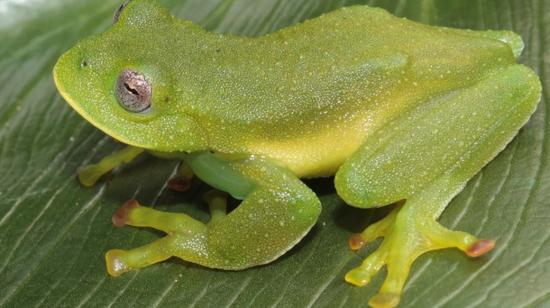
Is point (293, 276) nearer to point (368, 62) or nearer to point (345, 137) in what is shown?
point (345, 137)

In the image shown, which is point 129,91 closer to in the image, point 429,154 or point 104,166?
point 104,166

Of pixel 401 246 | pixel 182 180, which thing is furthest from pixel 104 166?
pixel 401 246

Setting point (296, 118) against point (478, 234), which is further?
point (296, 118)

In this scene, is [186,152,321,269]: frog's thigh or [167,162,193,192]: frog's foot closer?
[186,152,321,269]: frog's thigh

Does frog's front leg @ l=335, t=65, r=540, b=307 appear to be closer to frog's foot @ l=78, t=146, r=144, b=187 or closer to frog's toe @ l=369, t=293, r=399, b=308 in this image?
frog's toe @ l=369, t=293, r=399, b=308

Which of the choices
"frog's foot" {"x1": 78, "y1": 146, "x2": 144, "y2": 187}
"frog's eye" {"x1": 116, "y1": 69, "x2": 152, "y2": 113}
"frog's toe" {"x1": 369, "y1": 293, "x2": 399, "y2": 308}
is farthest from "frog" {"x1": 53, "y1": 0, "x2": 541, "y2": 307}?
"frog's foot" {"x1": 78, "y1": 146, "x2": 144, "y2": 187}

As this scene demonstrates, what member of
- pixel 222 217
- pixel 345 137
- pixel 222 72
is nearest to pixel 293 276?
pixel 222 217
